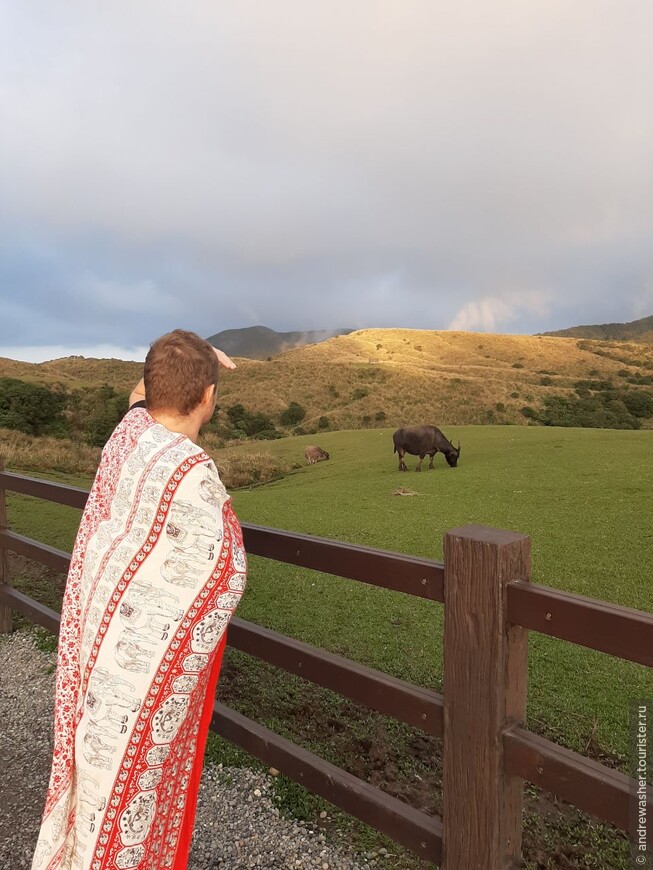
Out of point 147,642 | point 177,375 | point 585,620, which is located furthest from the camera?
point 177,375

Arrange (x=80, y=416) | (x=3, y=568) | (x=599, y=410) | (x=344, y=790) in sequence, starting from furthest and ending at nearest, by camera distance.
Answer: (x=599, y=410)
(x=80, y=416)
(x=3, y=568)
(x=344, y=790)

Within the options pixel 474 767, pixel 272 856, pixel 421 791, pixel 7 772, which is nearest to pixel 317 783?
pixel 272 856

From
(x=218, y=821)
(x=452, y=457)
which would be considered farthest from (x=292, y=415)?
(x=218, y=821)

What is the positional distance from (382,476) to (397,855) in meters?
12.0

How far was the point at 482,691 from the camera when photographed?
68.8 inches

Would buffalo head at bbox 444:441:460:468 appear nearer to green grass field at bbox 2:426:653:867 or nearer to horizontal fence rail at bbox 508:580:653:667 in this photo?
green grass field at bbox 2:426:653:867

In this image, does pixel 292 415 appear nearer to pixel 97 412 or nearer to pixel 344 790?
pixel 97 412

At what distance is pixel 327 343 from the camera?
98312 mm

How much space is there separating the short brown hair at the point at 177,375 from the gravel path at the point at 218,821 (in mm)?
2043

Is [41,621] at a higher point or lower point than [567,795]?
lower

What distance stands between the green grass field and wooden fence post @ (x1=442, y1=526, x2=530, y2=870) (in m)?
1.28

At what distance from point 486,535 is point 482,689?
45cm

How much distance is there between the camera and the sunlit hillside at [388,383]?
39.7m

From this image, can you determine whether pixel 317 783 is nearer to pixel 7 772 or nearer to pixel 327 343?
pixel 7 772
